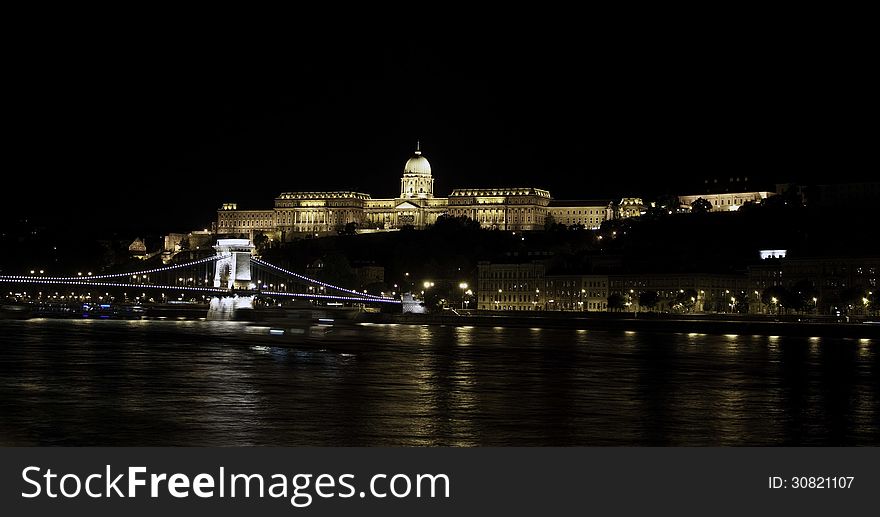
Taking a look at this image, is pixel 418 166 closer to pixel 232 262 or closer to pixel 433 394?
pixel 232 262

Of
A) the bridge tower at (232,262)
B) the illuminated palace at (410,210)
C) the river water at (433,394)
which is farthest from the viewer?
the illuminated palace at (410,210)

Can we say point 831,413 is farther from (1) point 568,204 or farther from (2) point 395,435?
(1) point 568,204

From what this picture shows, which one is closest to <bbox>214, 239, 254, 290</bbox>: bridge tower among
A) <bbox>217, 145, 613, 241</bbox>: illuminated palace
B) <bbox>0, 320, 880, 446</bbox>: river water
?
<bbox>0, 320, 880, 446</bbox>: river water

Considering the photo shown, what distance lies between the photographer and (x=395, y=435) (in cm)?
1664

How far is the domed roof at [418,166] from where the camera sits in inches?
5217

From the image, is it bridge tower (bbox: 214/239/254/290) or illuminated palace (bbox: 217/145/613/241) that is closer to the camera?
bridge tower (bbox: 214/239/254/290)

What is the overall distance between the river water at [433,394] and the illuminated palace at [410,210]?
78261 millimetres

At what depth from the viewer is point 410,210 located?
12469 cm

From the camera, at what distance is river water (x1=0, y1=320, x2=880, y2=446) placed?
672 inches

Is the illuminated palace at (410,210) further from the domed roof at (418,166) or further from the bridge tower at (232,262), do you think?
the bridge tower at (232,262)

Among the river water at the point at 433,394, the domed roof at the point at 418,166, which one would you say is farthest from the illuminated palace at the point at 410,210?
the river water at the point at 433,394

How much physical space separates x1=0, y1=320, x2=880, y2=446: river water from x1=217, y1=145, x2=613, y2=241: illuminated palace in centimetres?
7826

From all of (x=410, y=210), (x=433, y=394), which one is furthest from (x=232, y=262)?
(x=433, y=394)

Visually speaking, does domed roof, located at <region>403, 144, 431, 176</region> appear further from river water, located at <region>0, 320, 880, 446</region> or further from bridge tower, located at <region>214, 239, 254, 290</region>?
river water, located at <region>0, 320, 880, 446</region>
